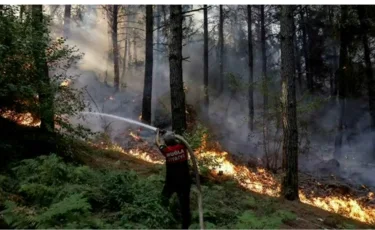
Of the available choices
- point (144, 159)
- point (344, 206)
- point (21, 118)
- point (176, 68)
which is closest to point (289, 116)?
point (176, 68)

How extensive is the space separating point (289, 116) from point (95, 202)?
6.85m

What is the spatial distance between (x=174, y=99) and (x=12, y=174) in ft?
15.7

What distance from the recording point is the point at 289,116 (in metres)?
11.5

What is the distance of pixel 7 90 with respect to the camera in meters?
7.96

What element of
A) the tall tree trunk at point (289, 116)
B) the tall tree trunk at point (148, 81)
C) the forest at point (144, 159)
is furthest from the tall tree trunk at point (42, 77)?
the tall tree trunk at point (148, 81)

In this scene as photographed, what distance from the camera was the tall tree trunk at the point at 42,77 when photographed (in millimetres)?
8891

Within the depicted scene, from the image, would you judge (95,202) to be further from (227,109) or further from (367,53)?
(227,109)

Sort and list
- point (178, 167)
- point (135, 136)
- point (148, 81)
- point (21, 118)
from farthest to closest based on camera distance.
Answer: point (148, 81) → point (135, 136) → point (21, 118) → point (178, 167)

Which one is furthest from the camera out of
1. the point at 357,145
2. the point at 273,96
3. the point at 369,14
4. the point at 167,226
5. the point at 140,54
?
the point at 140,54

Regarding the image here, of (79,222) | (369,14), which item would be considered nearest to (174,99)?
(79,222)

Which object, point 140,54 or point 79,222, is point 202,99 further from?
point 140,54

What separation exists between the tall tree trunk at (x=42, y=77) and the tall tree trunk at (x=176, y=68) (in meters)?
3.37

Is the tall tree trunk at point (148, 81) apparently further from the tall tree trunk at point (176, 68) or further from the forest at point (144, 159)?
the tall tree trunk at point (176, 68)

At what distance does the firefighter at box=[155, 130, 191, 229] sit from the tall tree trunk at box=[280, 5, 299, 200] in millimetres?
5930
